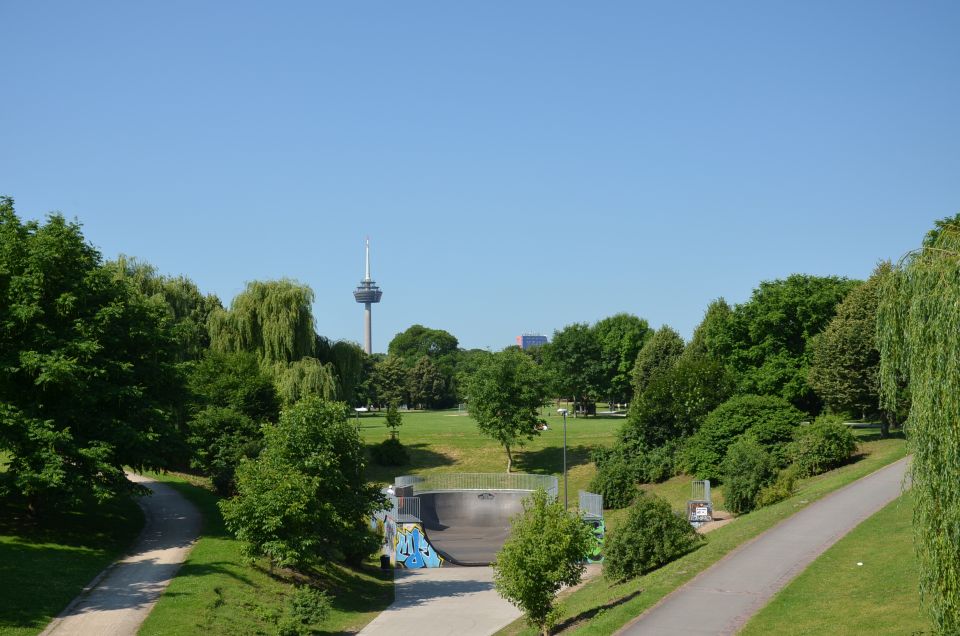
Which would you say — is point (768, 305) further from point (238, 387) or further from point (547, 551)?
point (547, 551)

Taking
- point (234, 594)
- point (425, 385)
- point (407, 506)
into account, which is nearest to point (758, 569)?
point (234, 594)

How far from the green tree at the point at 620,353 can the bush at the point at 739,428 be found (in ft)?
127

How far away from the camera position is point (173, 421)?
3122 centimetres

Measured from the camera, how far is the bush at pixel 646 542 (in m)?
26.5

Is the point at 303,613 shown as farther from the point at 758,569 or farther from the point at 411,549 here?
the point at 411,549

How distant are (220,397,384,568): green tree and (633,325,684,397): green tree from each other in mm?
48293

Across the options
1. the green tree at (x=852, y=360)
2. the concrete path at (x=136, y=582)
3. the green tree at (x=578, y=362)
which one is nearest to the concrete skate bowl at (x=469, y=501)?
the concrete path at (x=136, y=582)

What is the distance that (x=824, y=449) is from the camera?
38.0 meters

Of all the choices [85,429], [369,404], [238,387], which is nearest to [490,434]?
[238,387]

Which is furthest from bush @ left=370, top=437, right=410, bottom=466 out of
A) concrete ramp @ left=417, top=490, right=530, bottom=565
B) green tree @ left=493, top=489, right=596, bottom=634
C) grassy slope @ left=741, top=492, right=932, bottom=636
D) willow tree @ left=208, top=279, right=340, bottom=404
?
grassy slope @ left=741, top=492, right=932, bottom=636

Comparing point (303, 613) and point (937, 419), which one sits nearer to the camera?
point (937, 419)

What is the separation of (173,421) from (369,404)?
7901 cm

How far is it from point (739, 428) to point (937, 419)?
31.3m

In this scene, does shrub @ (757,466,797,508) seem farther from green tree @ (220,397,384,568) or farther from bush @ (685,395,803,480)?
green tree @ (220,397,384,568)
